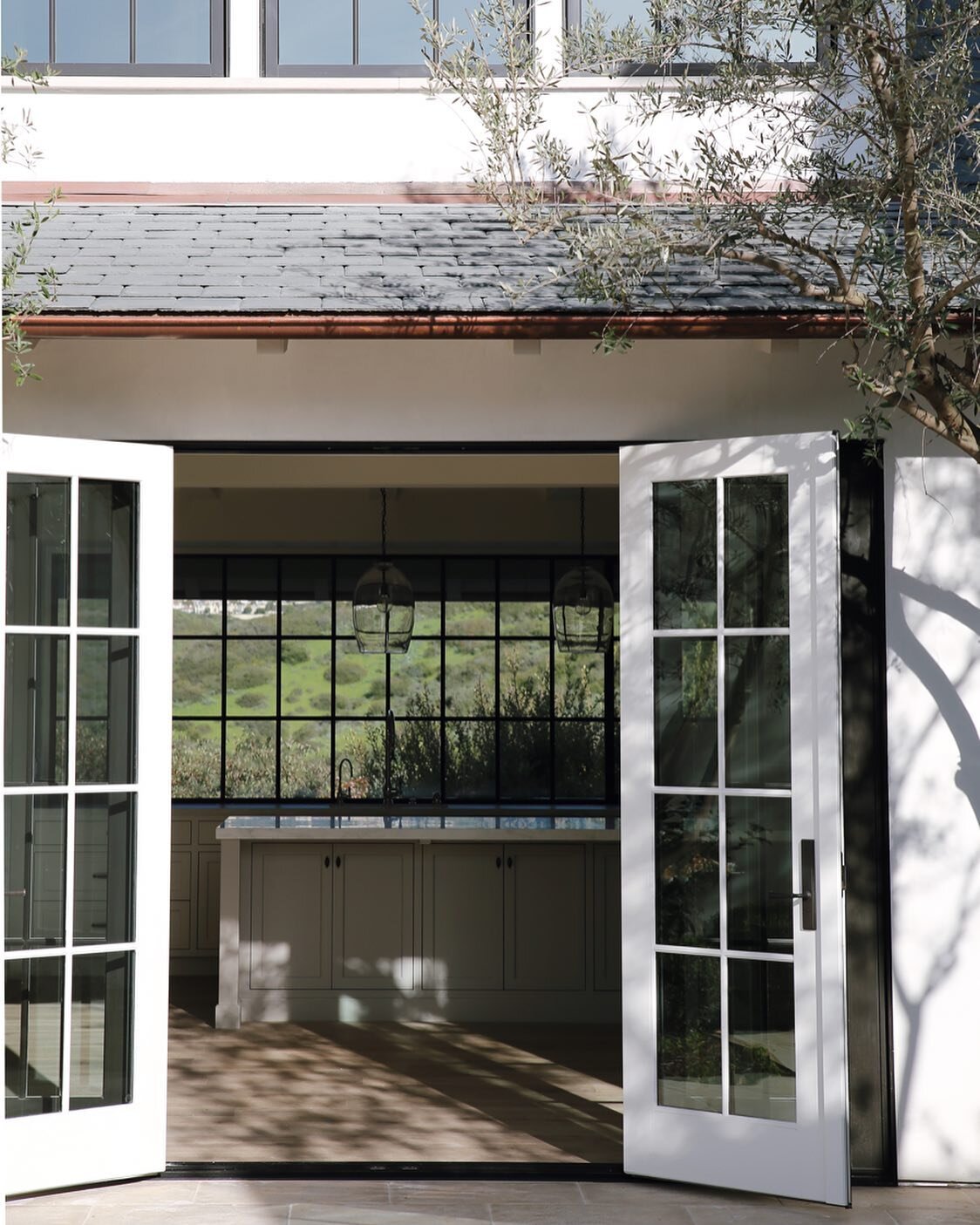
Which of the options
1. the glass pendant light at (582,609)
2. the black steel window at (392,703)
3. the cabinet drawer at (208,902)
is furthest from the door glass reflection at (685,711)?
the black steel window at (392,703)

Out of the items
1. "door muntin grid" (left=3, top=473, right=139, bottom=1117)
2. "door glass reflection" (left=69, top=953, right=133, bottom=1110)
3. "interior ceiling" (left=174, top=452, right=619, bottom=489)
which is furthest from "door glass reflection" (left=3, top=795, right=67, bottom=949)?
"interior ceiling" (left=174, top=452, right=619, bottom=489)

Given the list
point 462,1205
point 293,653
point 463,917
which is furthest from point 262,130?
point 293,653

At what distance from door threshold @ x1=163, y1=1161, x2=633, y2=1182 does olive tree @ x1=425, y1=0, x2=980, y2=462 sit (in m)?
2.62

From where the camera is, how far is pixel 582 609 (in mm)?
7785

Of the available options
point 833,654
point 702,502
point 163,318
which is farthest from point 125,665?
point 833,654

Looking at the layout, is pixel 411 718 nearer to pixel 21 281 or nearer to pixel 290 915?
pixel 290 915

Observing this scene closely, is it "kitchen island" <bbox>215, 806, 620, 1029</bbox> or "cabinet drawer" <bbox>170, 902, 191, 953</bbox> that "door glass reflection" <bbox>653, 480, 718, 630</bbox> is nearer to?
"kitchen island" <bbox>215, 806, 620, 1029</bbox>

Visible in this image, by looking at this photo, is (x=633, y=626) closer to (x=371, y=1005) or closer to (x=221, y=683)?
(x=371, y=1005)

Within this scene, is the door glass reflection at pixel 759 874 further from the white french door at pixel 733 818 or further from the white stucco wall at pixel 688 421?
the white stucco wall at pixel 688 421

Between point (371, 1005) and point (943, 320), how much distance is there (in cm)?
465

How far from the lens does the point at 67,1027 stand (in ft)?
13.8

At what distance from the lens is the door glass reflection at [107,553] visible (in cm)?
431

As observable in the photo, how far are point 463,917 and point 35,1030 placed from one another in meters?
3.04

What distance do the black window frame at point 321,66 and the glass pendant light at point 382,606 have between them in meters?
2.70
